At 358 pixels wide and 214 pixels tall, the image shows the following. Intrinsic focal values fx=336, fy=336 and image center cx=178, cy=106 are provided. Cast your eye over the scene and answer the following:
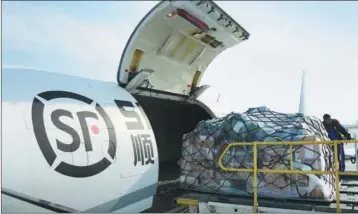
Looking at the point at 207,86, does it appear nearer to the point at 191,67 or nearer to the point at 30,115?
the point at 191,67

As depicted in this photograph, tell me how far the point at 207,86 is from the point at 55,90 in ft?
13.7

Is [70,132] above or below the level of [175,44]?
below

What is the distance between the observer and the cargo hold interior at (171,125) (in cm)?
880

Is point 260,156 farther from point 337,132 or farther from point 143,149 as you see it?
point 337,132

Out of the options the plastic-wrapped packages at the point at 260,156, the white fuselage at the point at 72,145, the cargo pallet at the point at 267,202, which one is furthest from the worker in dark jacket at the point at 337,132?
the white fuselage at the point at 72,145

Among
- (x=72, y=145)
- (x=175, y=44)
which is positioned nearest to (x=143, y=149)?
(x=72, y=145)

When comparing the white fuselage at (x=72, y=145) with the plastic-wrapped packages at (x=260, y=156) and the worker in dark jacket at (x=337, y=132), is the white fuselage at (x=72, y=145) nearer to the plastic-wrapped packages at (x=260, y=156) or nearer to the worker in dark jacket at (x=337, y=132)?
the plastic-wrapped packages at (x=260, y=156)

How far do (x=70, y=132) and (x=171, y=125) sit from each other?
5.85 m

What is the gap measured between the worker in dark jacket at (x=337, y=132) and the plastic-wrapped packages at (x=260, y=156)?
1.72 m

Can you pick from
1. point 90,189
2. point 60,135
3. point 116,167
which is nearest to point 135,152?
point 116,167

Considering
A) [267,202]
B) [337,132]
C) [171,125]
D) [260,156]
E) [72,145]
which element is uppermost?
[171,125]

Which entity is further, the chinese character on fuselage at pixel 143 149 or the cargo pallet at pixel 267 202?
the chinese character on fuselage at pixel 143 149

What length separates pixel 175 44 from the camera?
21.8ft

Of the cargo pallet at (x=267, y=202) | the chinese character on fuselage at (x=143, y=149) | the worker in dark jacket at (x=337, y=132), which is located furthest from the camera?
the worker in dark jacket at (x=337, y=132)
